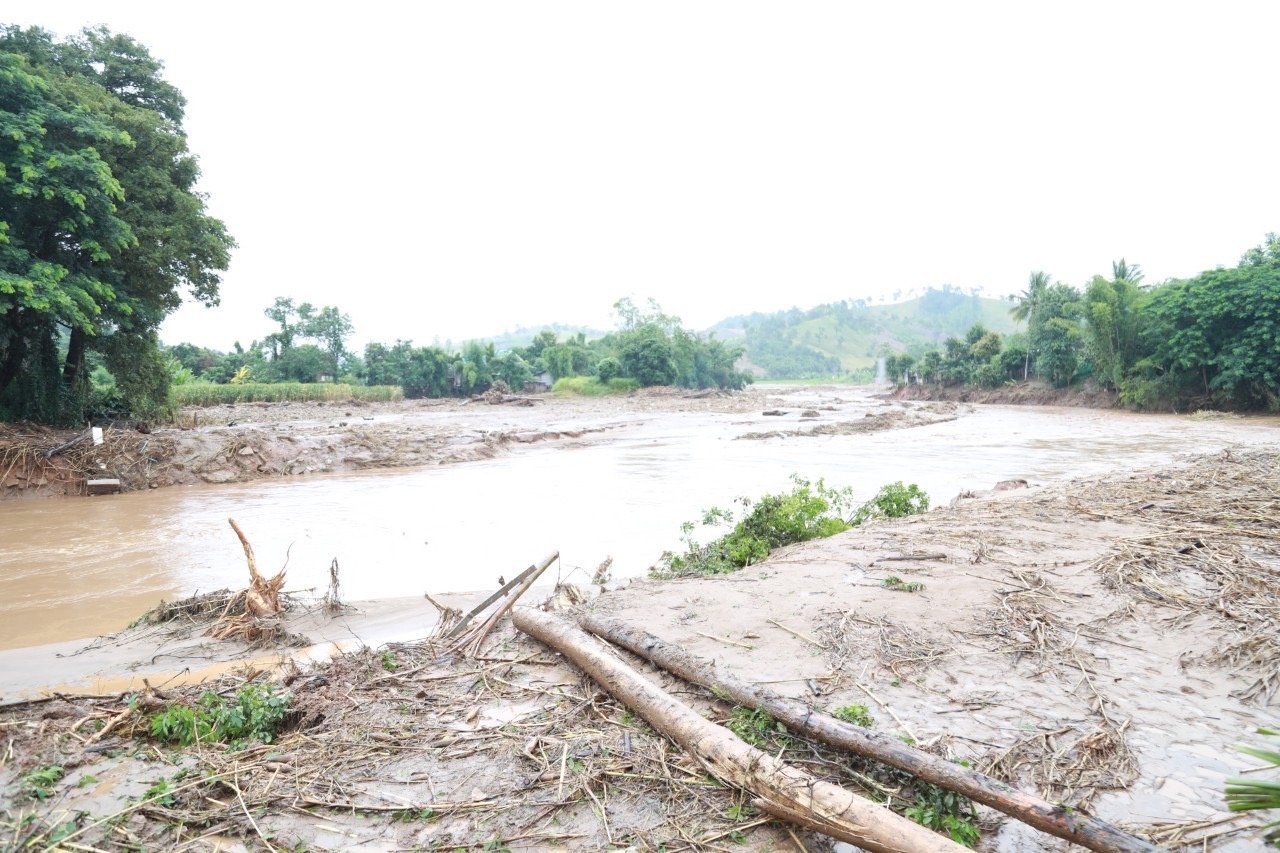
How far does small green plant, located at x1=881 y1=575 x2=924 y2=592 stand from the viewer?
17.1 feet

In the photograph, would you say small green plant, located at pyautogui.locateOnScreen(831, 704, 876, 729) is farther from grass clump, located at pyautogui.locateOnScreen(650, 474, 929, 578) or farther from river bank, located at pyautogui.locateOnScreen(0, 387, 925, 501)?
river bank, located at pyautogui.locateOnScreen(0, 387, 925, 501)

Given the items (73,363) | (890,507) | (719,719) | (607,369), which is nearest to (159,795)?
(719,719)

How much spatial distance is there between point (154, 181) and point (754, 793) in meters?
19.5

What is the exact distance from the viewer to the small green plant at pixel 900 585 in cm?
521

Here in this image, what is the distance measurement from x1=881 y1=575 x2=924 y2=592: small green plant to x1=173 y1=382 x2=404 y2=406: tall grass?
41.1 meters

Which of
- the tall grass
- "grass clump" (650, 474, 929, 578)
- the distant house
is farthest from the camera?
the distant house

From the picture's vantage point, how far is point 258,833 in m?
2.64

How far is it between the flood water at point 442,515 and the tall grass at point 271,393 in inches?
1152

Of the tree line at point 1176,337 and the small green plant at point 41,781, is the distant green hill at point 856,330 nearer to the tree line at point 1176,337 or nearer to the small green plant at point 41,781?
the tree line at point 1176,337

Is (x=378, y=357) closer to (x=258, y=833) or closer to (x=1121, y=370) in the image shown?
(x=1121, y=370)

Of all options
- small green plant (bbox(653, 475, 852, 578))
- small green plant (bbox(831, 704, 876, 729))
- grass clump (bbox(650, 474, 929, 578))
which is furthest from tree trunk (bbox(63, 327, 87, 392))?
small green plant (bbox(831, 704, 876, 729))

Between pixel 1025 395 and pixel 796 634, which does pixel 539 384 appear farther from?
pixel 796 634

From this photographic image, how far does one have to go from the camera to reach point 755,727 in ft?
10.5

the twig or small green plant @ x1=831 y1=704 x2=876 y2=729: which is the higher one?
small green plant @ x1=831 y1=704 x2=876 y2=729
